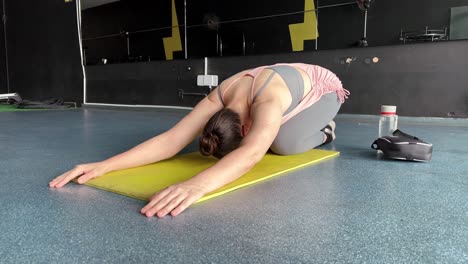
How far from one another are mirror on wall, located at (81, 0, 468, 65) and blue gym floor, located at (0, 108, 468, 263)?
2.90 m

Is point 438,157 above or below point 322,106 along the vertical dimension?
below

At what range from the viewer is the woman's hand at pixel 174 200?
0.97 meters

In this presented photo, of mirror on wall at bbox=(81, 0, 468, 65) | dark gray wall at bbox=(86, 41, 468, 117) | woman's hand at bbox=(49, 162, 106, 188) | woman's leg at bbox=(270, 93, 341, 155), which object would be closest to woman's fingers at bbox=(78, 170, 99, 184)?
woman's hand at bbox=(49, 162, 106, 188)

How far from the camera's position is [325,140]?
2184 mm

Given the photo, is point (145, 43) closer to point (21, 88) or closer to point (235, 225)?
point (21, 88)

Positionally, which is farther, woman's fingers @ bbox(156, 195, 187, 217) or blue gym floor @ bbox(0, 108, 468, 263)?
woman's fingers @ bbox(156, 195, 187, 217)

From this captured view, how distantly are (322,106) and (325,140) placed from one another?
12.2 inches

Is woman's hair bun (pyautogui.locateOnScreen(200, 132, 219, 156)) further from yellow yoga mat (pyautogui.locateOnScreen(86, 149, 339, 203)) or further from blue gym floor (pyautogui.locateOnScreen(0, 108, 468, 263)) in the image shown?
blue gym floor (pyautogui.locateOnScreen(0, 108, 468, 263))

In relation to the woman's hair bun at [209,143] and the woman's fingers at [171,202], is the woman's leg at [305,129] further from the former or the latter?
the woman's fingers at [171,202]

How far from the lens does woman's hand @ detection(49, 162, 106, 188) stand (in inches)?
50.4

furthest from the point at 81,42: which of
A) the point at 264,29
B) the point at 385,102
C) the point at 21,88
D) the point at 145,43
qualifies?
the point at 385,102

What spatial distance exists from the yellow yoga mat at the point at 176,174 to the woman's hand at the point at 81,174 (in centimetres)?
2

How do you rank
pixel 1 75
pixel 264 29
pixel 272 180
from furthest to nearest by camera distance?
pixel 1 75, pixel 264 29, pixel 272 180

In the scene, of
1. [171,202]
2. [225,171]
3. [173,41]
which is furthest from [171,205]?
[173,41]
